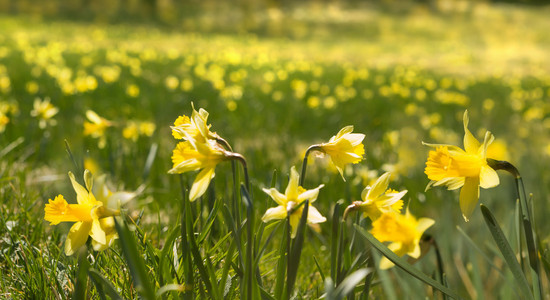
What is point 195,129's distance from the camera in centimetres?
101

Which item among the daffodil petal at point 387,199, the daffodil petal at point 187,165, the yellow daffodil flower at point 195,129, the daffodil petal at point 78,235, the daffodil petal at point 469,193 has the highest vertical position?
the yellow daffodil flower at point 195,129

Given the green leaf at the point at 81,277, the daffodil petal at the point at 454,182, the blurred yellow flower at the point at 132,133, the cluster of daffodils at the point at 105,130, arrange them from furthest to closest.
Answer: the blurred yellow flower at the point at 132,133 → the cluster of daffodils at the point at 105,130 → the daffodil petal at the point at 454,182 → the green leaf at the point at 81,277

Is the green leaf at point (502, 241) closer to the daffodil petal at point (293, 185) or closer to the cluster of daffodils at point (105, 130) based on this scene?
the daffodil petal at point (293, 185)

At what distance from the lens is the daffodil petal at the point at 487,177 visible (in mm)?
851

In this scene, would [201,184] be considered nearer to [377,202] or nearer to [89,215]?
[89,215]

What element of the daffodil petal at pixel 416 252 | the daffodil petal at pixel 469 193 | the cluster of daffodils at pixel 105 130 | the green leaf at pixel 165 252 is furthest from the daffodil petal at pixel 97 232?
the cluster of daffodils at pixel 105 130

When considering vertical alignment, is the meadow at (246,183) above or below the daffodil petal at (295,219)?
below

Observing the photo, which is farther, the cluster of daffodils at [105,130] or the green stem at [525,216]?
the cluster of daffodils at [105,130]

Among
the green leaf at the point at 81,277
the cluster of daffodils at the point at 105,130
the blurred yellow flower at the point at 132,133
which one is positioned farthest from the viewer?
the blurred yellow flower at the point at 132,133

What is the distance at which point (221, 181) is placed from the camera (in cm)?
238

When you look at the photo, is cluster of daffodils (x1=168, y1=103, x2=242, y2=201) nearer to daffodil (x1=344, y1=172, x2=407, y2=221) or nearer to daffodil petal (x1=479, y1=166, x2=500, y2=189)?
daffodil (x1=344, y1=172, x2=407, y2=221)

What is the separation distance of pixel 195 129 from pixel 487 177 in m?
0.56

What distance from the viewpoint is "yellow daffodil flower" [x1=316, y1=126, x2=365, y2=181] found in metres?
1.02

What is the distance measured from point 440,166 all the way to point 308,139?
2845 millimetres
